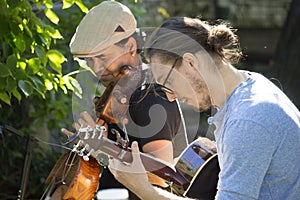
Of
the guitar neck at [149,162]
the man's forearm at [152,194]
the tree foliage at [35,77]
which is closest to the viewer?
the man's forearm at [152,194]

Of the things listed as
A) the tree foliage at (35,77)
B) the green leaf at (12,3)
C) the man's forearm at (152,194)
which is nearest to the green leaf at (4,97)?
the tree foliage at (35,77)

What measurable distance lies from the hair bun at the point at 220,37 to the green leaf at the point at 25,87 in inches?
44.0

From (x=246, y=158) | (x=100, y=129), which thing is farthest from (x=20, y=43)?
(x=246, y=158)

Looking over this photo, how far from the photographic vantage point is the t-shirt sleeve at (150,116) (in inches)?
89.3

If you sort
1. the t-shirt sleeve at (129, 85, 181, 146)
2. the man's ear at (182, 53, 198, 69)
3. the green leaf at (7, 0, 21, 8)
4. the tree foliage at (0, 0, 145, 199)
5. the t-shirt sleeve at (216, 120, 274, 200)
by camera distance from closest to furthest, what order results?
the t-shirt sleeve at (216, 120, 274, 200) → the man's ear at (182, 53, 198, 69) → the t-shirt sleeve at (129, 85, 181, 146) → the green leaf at (7, 0, 21, 8) → the tree foliage at (0, 0, 145, 199)

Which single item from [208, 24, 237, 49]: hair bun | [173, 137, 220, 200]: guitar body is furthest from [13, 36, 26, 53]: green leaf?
[208, 24, 237, 49]: hair bun

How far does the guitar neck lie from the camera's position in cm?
214

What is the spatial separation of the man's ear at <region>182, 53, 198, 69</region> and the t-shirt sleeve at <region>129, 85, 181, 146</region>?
1.60 ft

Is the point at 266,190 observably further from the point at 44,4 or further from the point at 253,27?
the point at 253,27

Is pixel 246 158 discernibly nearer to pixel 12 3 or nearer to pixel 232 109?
pixel 232 109

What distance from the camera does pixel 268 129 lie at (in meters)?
1.57

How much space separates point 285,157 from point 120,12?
1.06 metres

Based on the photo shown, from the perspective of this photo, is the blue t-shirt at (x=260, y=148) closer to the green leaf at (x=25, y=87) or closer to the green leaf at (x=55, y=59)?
the green leaf at (x=25, y=87)

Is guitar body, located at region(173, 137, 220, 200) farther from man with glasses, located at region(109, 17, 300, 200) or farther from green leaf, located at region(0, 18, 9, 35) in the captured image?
green leaf, located at region(0, 18, 9, 35)
